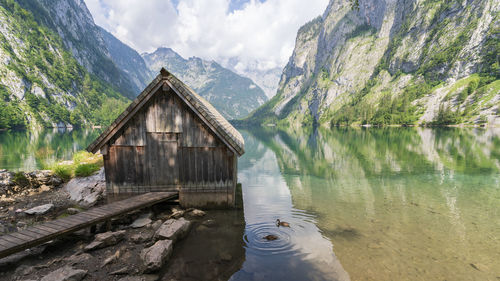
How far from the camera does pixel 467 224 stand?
44.2 feet

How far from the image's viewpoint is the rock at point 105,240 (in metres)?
8.43

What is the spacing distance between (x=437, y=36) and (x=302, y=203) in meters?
223

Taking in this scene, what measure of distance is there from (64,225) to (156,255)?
12.6 ft

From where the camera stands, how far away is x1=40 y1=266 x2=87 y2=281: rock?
21.1 ft

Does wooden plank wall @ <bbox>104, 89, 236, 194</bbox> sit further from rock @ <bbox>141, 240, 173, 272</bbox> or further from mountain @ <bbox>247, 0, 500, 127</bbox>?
mountain @ <bbox>247, 0, 500, 127</bbox>

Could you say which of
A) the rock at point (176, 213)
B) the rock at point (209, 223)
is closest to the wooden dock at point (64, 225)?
the rock at point (176, 213)

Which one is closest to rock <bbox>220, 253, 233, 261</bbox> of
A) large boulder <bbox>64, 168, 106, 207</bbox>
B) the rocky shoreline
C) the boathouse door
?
the rocky shoreline

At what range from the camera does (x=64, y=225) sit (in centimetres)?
861

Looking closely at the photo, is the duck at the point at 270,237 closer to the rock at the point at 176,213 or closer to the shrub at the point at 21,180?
the rock at the point at 176,213

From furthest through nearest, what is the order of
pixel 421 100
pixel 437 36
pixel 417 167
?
pixel 437 36
pixel 421 100
pixel 417 167

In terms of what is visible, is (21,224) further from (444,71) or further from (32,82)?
(444,71)

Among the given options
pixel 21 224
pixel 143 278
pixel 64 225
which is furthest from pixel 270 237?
pixel 21 224

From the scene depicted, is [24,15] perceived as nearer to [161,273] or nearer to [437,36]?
[161,273]

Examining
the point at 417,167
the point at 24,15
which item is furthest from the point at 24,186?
the point at 24,15
